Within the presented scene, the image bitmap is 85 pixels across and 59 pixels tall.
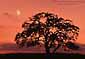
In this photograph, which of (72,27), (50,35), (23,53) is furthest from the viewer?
(23,53)

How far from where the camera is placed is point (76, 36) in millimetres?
17281

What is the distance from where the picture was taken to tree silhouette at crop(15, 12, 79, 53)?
16.7 metres

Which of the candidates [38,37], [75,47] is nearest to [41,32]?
[38,37]

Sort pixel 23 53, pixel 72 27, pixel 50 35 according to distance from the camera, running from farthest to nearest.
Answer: pixel 23 53
pixel 72 27
pixel 50 35

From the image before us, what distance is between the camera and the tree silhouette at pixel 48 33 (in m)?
16.7

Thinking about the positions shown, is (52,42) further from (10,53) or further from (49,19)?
(10,53)

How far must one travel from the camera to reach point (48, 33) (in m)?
16.6

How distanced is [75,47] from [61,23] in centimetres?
187
